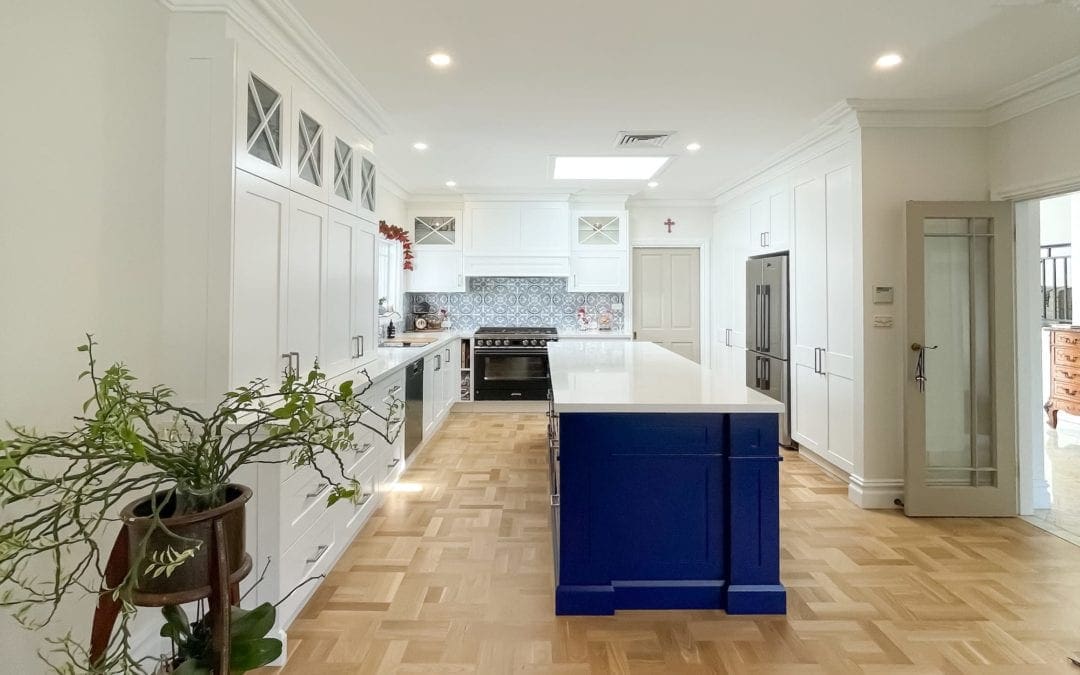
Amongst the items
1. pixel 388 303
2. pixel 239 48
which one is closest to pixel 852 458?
pixel 239 48

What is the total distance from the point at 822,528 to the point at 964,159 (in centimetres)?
248

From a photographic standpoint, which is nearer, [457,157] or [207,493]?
[207,493]

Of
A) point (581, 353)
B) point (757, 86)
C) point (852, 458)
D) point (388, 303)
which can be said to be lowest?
point (852, 458)

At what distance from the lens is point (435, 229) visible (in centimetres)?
607

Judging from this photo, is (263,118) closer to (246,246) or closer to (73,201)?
(246,246)

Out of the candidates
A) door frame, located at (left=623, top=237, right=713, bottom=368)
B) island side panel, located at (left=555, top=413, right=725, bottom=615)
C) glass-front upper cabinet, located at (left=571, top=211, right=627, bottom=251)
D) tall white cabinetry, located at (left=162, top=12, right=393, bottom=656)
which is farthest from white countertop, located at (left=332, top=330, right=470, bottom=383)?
door frame, located at (left=623, top=237, right=713, bottom=368)

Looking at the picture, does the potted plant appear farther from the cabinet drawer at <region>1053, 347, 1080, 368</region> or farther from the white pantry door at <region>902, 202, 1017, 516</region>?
the cabinet drawer at <region>1053, 347, 1080, 368</region>

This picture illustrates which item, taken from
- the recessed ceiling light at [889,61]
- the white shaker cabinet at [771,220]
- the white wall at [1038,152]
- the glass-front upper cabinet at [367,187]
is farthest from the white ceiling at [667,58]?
the white shaker cabinet at [771,220]

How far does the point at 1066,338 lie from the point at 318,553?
6.66 metres

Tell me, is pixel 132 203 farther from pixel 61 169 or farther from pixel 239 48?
pixel 239 48

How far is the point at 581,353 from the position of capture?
Answer: 3615 millimetres

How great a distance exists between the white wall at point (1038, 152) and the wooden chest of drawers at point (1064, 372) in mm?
2924

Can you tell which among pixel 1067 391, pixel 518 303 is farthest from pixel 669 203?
pixel 1067 391

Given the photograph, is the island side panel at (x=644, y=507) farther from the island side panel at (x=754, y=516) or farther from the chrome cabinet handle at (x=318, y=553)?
the chrome cabinet handle at (x=318, y=553)
